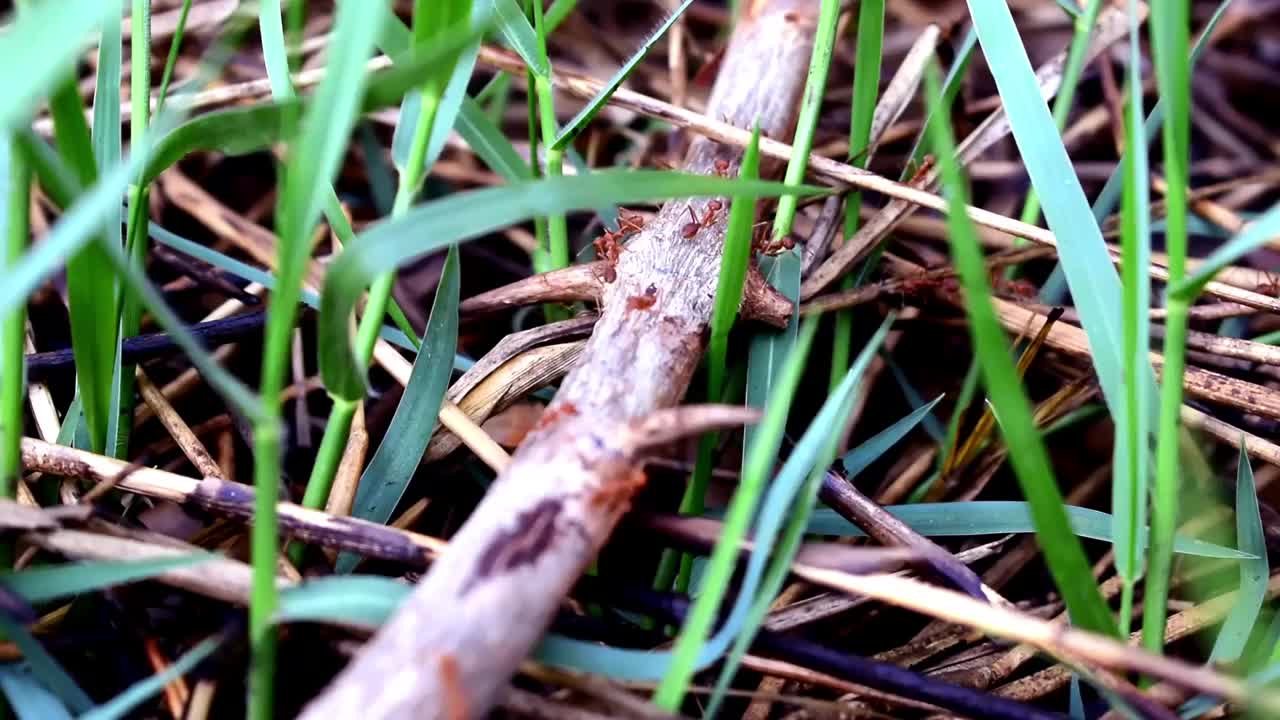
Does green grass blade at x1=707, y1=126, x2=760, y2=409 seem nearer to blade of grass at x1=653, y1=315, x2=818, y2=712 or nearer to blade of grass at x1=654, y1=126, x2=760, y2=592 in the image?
blade of grass at x1=654, y1=126, x2=760, y2=592

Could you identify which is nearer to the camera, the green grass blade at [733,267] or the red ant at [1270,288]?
the green grass blade at [733,267]

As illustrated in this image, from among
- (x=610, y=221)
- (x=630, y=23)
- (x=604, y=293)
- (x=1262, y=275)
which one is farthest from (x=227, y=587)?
(x=630, y=23)

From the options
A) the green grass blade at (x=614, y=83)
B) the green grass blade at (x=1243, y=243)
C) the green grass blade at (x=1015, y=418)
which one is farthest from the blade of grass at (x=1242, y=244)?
the green grass blade at (x=614, y=83)

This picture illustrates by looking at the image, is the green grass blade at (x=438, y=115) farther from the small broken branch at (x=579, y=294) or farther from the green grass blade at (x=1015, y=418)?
the green grass blade at (x=1015, y=418)

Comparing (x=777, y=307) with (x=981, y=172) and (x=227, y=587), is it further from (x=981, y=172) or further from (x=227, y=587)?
(x=981, y=172)

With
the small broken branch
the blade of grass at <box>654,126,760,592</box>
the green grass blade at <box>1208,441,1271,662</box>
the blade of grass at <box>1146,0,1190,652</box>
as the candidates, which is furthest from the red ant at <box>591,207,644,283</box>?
the green grass blade at <box>1208,441,1271,662</box>

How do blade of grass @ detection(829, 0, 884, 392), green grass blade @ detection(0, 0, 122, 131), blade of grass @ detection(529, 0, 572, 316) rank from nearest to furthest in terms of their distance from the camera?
green grass blade @ detection(0, 0, 122, 131)
blade of grass @ detection(529, 0, 572, 316)
blade of grass @ detection(829, 0, 884, 392)
